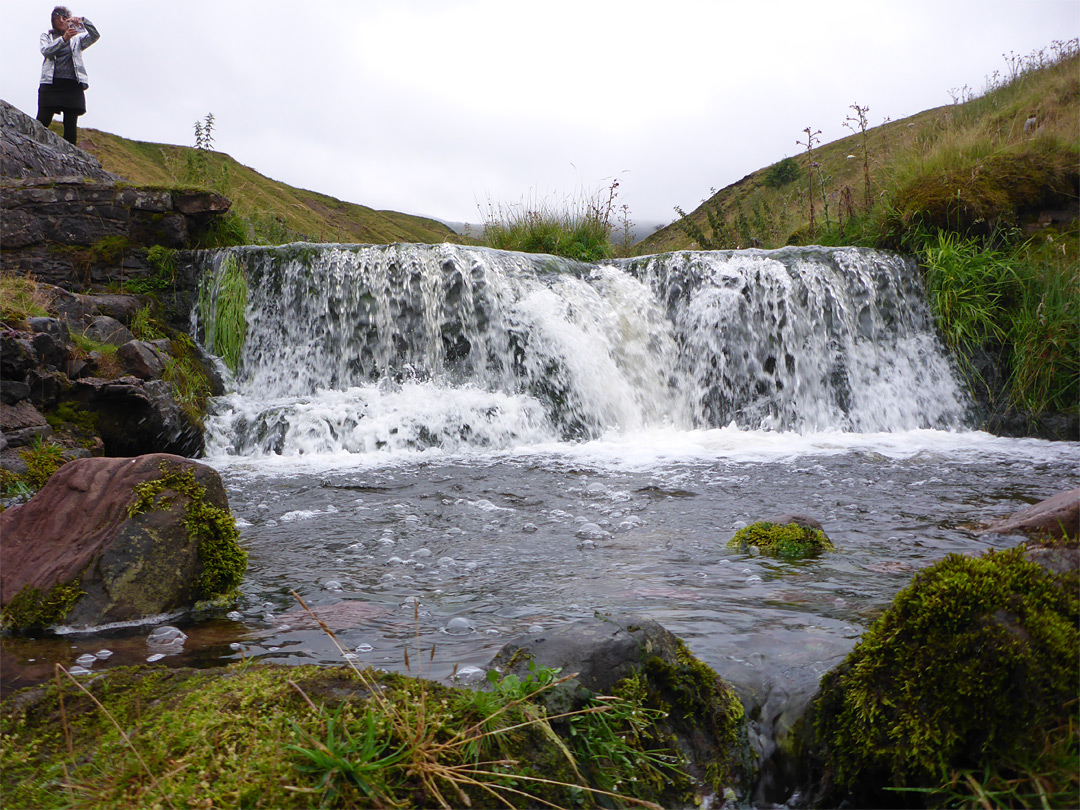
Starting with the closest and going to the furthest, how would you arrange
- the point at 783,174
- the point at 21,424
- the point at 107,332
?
the point at 21,424 < the point at 107,332 < the point at 783,174

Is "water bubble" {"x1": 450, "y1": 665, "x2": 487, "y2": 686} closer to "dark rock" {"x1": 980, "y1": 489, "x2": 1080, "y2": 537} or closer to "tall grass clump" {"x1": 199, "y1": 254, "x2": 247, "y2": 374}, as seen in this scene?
"dark rock" {"x1": 980, "y1": 489, "x2": 1080, "y2": 537}

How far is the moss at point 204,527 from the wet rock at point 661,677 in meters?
1.83

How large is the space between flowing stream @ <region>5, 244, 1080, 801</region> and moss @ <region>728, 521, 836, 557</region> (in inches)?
5.6

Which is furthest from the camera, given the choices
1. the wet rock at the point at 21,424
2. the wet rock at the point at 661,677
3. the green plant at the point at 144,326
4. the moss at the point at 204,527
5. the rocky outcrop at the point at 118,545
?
the green plant at the point at 144,326

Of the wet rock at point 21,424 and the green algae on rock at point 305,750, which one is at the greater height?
the wet rock at point 21,424

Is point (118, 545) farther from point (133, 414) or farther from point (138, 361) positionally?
point (138, 361)

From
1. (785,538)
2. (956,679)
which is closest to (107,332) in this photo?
(785,538)

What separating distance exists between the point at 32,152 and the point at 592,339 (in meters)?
10.3

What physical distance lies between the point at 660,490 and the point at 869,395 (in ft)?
19.4

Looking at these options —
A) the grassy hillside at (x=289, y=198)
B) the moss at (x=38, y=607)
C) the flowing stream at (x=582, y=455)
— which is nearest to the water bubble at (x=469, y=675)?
the flowing stream at (x=582, y=455)

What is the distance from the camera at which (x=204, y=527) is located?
3.42 m

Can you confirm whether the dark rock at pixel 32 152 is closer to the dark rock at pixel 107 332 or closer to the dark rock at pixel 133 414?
the dark rock at pixel 107 332

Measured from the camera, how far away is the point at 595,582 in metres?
3.69

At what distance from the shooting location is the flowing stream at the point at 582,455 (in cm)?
305
